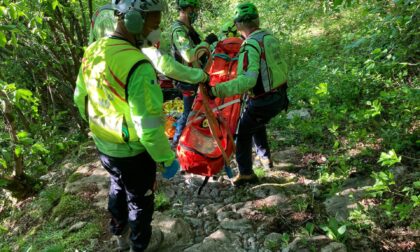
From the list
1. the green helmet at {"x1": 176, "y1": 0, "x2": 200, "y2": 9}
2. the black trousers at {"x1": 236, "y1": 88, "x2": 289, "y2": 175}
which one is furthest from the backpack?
the green helmet at {"x1": 176, "y1": 0, "x2": 200, "y2": 9}

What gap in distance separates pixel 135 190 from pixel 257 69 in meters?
1.86

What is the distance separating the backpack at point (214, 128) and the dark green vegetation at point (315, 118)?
757 millimetres

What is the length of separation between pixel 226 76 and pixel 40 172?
4.42 m

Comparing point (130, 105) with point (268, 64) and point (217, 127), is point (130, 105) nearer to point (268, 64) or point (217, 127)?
point (217, 127)

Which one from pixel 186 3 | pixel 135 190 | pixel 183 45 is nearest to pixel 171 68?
pixel 183 45

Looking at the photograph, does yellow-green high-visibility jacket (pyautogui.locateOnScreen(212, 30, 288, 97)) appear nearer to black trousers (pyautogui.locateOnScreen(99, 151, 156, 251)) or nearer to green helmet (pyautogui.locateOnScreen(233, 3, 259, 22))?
green helmet (pyautogui.locateOnScreen(233, 3, 259, 22))

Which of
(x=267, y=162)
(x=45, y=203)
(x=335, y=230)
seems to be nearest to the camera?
(x=335, y=230)

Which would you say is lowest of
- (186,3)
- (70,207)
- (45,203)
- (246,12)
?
(45,203)

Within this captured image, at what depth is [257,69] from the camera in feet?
13.5

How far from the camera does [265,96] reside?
450 centimetres

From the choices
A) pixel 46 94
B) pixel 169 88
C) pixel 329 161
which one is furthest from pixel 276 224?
pixel 46 94

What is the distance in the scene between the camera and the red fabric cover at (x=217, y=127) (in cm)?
420

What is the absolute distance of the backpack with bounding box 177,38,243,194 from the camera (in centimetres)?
419

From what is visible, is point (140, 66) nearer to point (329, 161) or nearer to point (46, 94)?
point (329, 161)
